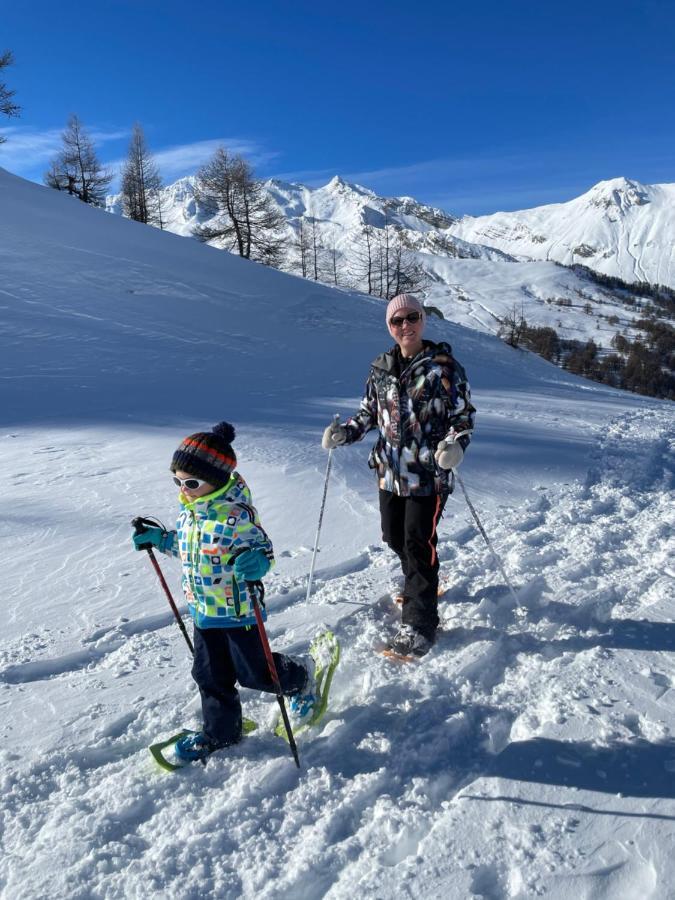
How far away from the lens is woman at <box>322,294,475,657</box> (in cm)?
345

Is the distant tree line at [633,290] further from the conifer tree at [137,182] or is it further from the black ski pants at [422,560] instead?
the black ski pants at [422,560]

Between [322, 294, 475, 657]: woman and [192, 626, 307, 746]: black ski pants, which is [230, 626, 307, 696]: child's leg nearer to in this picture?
[192, 626, 307, 746]: black ski pants

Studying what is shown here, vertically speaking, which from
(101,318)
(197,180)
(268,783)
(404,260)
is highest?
(197,180)

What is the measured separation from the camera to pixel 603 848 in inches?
83.7

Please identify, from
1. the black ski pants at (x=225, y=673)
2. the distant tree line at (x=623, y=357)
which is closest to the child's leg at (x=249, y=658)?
the black ski pants at (x=225, y=673)

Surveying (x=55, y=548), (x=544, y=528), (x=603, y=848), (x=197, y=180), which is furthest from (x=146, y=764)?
(x=197, y=180)

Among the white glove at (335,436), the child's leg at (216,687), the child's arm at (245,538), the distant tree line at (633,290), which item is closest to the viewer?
the child's arm at (245,538)

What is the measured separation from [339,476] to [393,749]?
411 centimetres

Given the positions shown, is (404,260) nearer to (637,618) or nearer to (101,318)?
(101,318)

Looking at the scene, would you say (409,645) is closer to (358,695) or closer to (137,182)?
(358,695)

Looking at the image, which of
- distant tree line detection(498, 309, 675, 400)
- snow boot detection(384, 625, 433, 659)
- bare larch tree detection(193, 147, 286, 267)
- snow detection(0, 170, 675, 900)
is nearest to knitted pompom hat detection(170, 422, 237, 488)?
snow detection(0, 170, 675, 900)

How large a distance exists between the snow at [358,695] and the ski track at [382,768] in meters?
0.01

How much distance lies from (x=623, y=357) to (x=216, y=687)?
12896 cm

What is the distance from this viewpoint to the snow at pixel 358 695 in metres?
2.16
